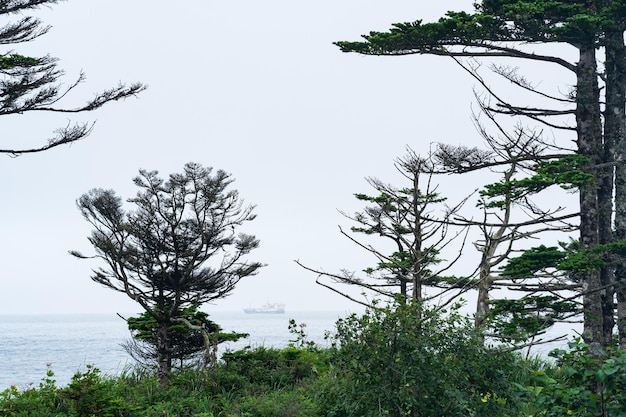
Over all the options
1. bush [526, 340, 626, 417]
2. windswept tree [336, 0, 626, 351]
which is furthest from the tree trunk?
bush [526, 340, 626, 417]

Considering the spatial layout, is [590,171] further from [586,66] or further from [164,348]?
[164,348]

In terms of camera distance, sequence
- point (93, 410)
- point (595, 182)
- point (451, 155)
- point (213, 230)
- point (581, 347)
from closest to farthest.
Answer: point (581, 347)
point (93, 410)
point (595, 182)
point (451, 155)
point (213, 230)

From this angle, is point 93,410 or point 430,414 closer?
point 430,414

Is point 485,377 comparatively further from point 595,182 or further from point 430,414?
point 595,182

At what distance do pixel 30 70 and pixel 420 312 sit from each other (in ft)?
33.3

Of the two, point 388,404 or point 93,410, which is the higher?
point 388,404

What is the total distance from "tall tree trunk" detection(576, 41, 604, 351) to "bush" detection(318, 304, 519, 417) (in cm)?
408

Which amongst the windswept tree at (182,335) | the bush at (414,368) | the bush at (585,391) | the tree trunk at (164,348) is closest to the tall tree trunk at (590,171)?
the bush at (414,368)

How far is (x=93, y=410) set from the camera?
398 inches

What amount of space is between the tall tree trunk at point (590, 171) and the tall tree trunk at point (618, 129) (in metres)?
0.28

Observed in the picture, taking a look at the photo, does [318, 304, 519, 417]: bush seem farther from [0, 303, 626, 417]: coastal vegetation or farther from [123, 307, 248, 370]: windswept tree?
[123, 307, 248, 370]: windswept tree

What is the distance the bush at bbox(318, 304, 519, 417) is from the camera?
6.75 meters

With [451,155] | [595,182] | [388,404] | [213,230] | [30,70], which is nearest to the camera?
[388,404]

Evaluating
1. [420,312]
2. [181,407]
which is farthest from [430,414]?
[181,407]
